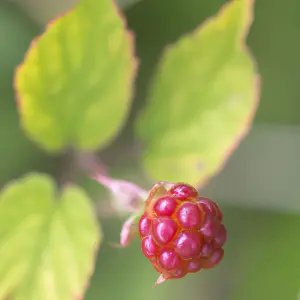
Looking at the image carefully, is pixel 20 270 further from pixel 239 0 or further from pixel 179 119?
pixel 239 0

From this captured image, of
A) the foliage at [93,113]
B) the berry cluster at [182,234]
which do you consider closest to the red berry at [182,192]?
the berry cluster at [182,234]

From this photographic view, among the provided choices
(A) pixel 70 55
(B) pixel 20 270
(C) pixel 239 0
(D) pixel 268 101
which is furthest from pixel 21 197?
(D) pixel 268 101

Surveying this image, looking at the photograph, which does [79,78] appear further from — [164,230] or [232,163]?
[232,163]

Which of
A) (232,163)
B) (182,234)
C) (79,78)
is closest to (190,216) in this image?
(182,234)

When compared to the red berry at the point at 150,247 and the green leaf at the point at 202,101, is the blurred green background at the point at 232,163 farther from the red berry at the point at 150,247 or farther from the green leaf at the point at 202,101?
the red berry at the point at 150,247

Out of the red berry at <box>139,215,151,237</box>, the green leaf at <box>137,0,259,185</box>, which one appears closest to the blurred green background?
the green leaf at <box>137,0,259,185</box>

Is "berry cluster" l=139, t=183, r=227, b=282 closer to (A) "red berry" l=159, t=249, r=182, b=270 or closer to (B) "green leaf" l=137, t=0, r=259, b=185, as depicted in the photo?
(A) "red berry" l=159, t=249, r=182, b=270
